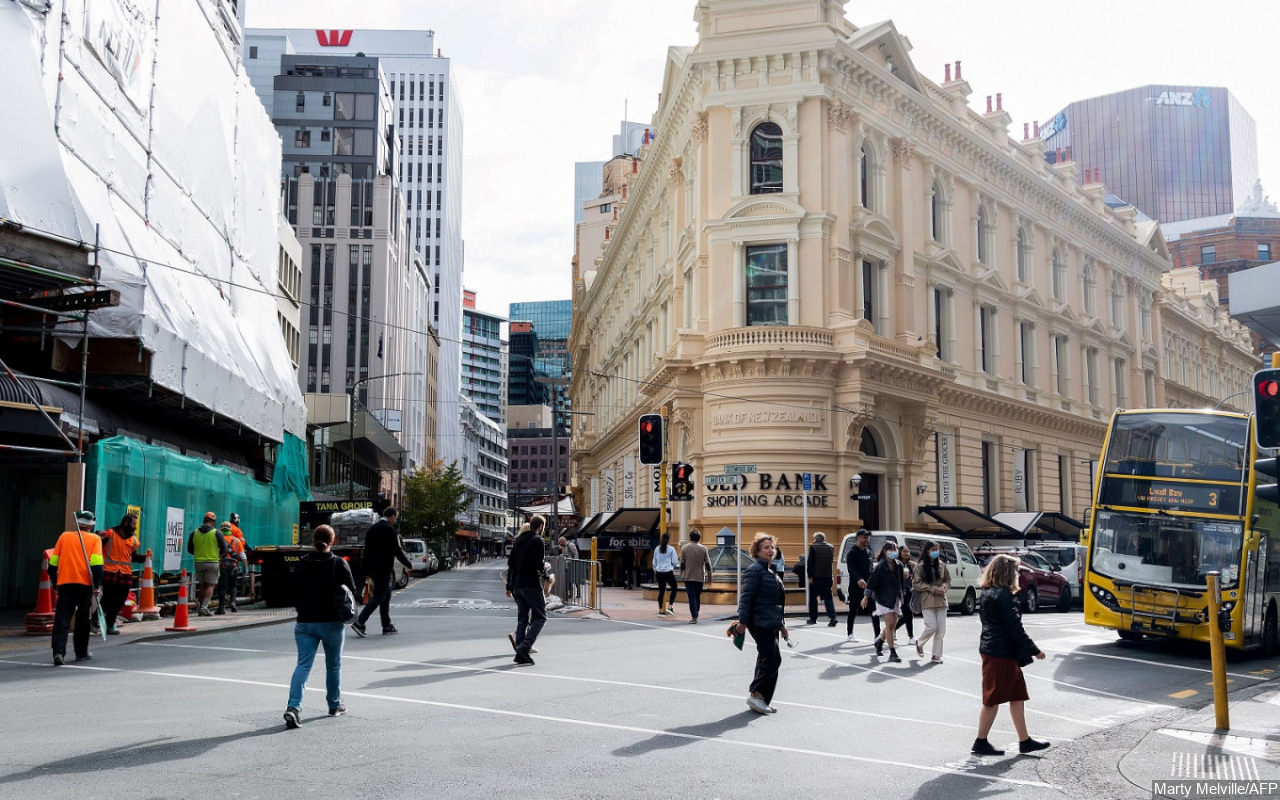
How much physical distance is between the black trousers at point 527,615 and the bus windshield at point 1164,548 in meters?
9.47

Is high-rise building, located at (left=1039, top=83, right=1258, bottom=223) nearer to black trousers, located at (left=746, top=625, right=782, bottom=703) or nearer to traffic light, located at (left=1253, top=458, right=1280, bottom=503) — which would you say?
traffic light, located at (left=1253, top=458, right=1280, bottom=503)

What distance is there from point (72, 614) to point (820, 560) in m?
11.9

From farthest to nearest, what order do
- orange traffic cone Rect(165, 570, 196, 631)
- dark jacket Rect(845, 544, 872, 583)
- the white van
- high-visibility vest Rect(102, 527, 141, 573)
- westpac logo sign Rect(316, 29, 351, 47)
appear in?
1. westpac logo sign Rect(316, 29, 351, 47)
2. the white van
3. dark jacket Rect(845, 544, 872, 583)
4. orange traffic cone Rect(165, 570, 196, 631)
5. high-visibility vest Rect(102, 527, 141, 573)

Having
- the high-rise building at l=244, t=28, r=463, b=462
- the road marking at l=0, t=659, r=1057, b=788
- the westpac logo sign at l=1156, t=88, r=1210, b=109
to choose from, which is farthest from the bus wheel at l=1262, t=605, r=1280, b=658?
the westpac logo sign at l=1156, t=88, r=1210, b=109

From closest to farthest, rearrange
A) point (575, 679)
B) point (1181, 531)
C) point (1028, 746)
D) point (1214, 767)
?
point (1214, 767) → point (1028, 746) → point (575, 679) → point (1181, 531)

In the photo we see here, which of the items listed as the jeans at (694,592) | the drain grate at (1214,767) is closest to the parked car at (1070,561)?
the jeans at (694,592)

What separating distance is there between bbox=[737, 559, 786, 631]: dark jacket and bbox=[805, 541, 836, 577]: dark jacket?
9.20 meters

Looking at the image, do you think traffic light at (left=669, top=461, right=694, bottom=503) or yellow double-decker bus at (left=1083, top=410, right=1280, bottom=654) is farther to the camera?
traffic light at (left=669, top=461, right=694, bottom=503)

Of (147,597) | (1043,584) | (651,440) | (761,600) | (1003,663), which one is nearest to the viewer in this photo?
(1003,663)

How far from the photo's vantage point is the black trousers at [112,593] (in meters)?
14.9

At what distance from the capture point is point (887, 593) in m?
15.0

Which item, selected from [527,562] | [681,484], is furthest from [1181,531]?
[527,562]

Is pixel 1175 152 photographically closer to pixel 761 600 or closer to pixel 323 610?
pixel 761 600

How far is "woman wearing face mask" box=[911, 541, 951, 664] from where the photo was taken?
14617mm
